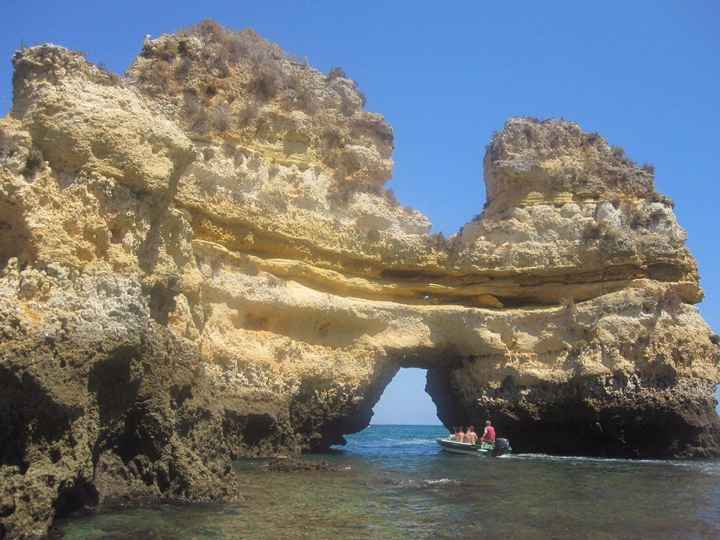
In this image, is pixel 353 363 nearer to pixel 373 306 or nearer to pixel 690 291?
pixel 373 306

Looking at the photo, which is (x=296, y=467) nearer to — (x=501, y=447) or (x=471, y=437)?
(x=501, y=447)

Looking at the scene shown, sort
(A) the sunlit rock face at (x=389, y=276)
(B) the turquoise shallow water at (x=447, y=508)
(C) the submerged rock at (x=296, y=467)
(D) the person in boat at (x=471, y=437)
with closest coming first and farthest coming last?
(B) the turquoise shallow water at (x=447, y=508), (C) the submerged rock at (x=296, y=467), (A) the sunlit rock face at (x=389, y=276), (D) the person in boat at (x=471, y=437)

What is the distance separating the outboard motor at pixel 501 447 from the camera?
18578 millimetres

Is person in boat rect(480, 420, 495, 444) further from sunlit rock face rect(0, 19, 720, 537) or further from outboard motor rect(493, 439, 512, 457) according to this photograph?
sunlit rock face rect(0, 19, 720, 537)

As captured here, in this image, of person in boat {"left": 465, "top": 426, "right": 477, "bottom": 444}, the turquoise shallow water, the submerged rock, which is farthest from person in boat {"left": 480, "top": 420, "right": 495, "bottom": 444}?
the submerged rock

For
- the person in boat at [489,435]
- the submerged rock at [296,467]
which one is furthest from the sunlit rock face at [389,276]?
the submerged rock at [296,467]

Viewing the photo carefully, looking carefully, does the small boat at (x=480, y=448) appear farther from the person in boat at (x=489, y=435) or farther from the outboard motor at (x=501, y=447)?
the person in boat at (x=489, y=435)

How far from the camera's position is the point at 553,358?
20.0m

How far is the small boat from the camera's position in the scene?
61.1 feet

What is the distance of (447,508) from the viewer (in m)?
9.95

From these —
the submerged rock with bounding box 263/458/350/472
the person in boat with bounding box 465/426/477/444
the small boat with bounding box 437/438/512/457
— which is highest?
the person in boat with bounding box 465/426/477/444

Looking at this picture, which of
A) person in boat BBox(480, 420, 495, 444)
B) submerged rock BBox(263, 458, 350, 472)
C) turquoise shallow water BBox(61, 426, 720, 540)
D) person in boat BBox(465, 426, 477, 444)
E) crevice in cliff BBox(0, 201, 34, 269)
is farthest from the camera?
person in boat BBox(465, 426, 477, 444)

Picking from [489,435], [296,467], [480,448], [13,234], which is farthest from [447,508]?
[489,435]

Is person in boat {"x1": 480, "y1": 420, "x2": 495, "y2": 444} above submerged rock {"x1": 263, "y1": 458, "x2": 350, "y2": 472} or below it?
above
